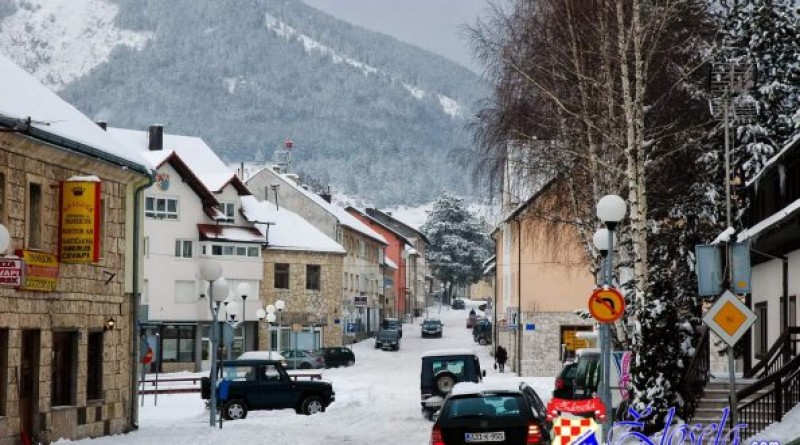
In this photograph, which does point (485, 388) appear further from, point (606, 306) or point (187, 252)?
point (187, 252)

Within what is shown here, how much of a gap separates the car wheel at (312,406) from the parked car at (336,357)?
3689 centimetres

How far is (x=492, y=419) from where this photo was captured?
19.1 meters

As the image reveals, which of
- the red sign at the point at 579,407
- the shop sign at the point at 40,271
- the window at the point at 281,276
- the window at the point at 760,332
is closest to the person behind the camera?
the shop sign at the point at 40,271

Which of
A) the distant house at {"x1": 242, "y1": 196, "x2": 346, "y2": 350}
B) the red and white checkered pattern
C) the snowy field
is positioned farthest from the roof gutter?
the distant house at {"x1": 242, "y1": 196, "x2": 346, "y2": 350}

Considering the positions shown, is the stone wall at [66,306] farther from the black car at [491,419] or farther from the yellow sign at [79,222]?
the black car at [491,419]

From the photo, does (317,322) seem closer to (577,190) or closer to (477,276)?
(577,190)

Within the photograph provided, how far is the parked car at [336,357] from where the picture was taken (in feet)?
249

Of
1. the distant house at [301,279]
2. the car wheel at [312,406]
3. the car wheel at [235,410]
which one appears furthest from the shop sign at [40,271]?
the distant house at [301,279]

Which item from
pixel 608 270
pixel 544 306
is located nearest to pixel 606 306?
pixel 608 270

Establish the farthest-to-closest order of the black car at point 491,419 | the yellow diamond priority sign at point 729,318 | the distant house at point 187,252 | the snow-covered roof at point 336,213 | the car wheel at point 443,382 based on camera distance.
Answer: the snow-covered roof at point 336,213 → the distant house at point 187,252 → the car wheel at point 443,382 → the black car at point 491,419 → the yellow diamond priority sign at point 729,318

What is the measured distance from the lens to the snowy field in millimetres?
27844

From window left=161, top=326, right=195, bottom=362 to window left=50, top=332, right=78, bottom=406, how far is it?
43320 mm

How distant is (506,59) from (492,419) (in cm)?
1642

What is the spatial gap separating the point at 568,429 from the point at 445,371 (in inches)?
681
